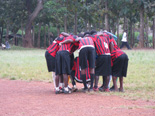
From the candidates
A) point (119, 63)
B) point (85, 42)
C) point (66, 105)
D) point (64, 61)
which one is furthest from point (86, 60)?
point (66, 105)

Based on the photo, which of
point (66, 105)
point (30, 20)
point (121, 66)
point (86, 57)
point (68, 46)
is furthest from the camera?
point (30, 20)

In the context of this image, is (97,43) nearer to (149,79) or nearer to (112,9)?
(149,79)

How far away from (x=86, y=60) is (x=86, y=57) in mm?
80

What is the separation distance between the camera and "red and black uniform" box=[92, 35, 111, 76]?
9.52m

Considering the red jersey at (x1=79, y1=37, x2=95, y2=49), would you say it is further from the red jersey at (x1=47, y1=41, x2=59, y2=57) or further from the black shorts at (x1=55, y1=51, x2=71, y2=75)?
the red jersey at (x1=47, y1=41, x2=59, y2=57)

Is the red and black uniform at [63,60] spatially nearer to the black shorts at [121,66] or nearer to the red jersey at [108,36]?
the red jersey at [108,36]

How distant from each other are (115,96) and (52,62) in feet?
6.88

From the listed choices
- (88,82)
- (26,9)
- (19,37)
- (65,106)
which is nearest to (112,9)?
(26,9)

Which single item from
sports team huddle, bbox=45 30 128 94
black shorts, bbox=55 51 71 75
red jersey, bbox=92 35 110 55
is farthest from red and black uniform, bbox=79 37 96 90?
black shorts, bbox=55 51 71 75

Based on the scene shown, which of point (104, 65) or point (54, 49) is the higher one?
point (54, 49)

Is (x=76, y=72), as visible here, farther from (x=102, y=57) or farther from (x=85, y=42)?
(x=85, y=42)

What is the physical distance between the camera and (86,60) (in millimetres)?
9281

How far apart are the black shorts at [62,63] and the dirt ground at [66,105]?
2.12 feet

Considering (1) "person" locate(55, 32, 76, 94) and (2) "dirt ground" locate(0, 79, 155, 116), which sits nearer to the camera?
(2) "dirt ground" locate(0, 79, 155, 116)
